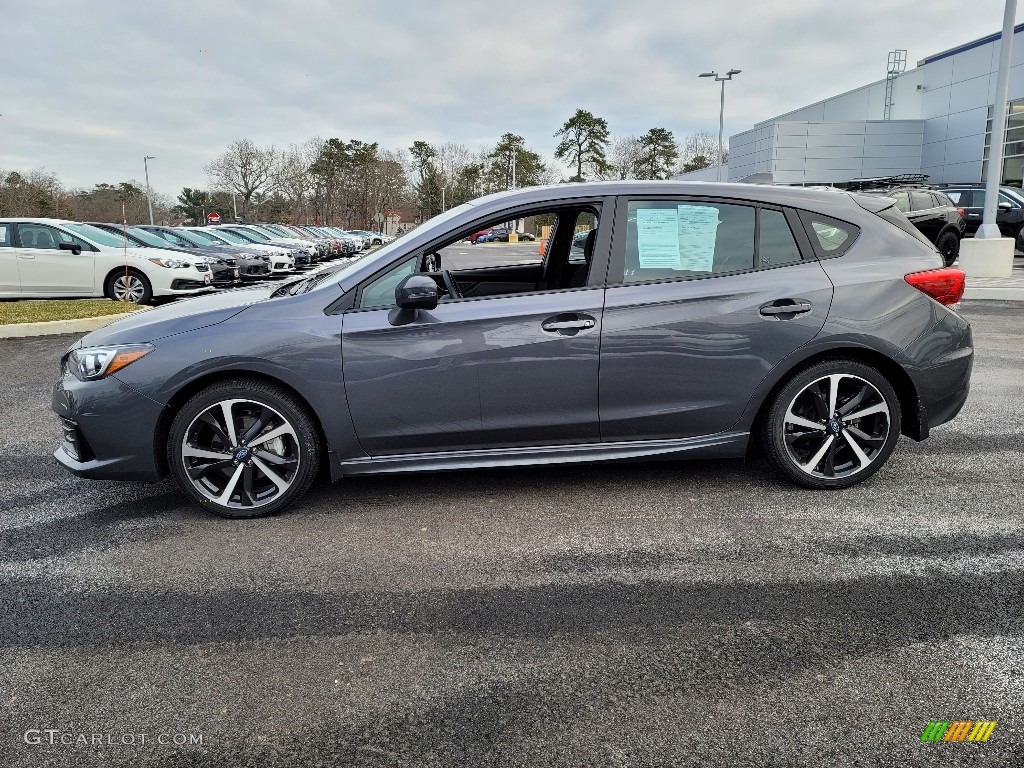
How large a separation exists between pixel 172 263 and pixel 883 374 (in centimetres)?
1250

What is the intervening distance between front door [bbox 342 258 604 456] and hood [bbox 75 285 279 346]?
68 centimetres

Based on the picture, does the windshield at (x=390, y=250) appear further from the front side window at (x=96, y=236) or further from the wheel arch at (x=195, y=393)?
the front side window at (x=96, y=236)

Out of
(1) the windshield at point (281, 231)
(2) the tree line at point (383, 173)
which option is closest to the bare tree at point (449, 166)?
(2) the tree line at point (383, 173)

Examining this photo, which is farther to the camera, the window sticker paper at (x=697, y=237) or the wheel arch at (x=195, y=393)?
the window sticker paper at (x=697, y=237)

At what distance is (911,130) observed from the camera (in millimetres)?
40344

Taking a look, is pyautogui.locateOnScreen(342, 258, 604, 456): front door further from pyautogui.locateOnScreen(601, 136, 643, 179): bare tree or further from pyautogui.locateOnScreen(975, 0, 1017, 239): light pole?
pyautogui.locateOnScreen(601, 136, 643, 179): bare tree

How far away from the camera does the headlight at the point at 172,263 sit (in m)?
13.3

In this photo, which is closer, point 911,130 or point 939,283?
point 939,283

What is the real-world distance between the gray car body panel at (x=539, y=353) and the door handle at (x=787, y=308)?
4cm

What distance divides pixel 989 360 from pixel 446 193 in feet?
253

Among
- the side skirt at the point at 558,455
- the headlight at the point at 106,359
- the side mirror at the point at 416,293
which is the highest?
the side mirror at the point at 416,293

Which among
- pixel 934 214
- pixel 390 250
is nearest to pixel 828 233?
pixel 390 250

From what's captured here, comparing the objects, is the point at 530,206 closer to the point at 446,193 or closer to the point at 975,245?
the point at 975,245

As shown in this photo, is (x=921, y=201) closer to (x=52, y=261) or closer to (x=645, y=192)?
(x=645, y=192)
